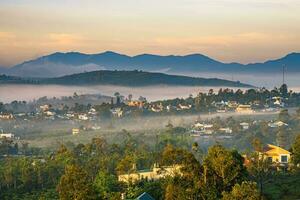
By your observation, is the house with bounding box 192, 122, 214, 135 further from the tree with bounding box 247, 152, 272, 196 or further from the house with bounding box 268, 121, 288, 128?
the tree with bounding box 247, 152, 272, 196

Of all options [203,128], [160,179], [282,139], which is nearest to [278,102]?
[203,128]

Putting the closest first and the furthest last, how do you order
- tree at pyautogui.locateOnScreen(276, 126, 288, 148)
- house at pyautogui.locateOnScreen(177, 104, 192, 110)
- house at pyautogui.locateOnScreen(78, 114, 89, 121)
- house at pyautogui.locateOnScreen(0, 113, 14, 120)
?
tree at pyautogui.locateOnScreen(276, 126, 288, 148) → house at pyautogui.locateOnScreen(78, 114, 89, 121) → house at pyautogui.locateOnScreen(177, 104, 192, 110) → house at pyautogui.locateOnScreen(0, 113, 14, 120)

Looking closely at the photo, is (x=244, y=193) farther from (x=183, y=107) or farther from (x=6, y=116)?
(x=6, y=116)

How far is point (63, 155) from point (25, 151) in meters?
20.7

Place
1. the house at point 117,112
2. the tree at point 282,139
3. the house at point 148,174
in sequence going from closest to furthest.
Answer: the house at point 148,174 < the tree at point 282,139 < the house at point 117,112

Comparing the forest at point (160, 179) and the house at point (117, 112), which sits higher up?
the forest at point (160, 179)

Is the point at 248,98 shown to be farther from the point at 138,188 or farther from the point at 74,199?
the point at 74,199

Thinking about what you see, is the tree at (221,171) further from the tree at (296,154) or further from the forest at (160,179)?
the tree at (296,154)

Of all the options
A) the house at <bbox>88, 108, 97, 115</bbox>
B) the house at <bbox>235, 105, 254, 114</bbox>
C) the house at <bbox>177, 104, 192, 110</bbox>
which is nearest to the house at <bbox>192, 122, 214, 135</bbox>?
the house at <bbox>235, 105, 254, 114</bbox>

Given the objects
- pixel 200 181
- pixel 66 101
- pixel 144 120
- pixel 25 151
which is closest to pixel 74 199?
pixel 200 181

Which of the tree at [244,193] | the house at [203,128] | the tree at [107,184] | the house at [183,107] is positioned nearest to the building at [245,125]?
the house at [203,128]

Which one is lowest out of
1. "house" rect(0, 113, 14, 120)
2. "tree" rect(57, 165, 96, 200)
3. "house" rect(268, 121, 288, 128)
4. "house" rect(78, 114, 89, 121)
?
"house" rect(0, 113, 14, 120)

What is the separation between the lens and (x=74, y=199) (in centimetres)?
2617

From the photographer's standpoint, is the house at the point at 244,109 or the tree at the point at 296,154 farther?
the house at the point at 244,109
